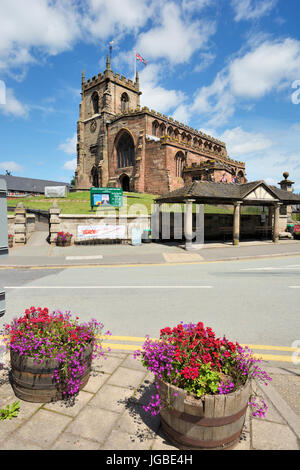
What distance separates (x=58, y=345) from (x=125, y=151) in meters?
41.4

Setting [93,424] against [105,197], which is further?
[105,197]

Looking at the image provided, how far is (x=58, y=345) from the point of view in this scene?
122 inches

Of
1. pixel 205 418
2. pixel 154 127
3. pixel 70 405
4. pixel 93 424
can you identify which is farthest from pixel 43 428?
pixel 154 127

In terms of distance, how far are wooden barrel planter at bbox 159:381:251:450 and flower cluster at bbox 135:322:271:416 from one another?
0.25 ft

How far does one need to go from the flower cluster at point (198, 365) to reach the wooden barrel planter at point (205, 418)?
76 mm

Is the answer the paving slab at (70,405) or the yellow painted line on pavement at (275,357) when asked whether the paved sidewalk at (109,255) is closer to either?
the yellow painted line on pavement at (275,357)

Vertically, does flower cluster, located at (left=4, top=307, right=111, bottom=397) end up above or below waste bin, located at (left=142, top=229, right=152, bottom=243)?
below

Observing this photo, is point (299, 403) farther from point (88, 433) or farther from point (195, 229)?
point (195, 229)

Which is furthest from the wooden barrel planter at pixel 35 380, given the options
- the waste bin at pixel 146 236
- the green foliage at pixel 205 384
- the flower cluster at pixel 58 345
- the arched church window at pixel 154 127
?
the arched church window at pixel 154 127

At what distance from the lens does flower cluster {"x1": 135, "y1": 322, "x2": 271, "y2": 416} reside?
7.72 feet

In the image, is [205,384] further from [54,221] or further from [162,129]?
[162,129]

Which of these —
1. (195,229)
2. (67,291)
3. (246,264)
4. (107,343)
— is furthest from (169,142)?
(107,343)

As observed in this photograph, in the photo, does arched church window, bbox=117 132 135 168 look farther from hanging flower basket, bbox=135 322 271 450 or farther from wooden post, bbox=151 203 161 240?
hanging flower basket, bbox=135 322 271 450

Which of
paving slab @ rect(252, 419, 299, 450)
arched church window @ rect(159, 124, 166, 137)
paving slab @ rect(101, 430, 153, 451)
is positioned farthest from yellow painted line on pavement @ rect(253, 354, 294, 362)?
arched church window @ rect(159, 124, 166, 137)
